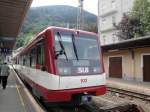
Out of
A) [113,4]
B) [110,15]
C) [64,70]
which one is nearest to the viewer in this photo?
[64,70]

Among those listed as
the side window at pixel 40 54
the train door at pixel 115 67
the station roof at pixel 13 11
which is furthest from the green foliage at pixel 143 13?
the side window at pixel 40 54

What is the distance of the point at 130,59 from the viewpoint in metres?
27.9

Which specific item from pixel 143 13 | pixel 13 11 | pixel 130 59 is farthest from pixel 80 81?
pixel 143 13

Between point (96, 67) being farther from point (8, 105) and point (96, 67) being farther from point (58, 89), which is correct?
point (8, 105)

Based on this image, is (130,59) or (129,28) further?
(129,28)

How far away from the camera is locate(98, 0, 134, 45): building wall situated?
151 ft

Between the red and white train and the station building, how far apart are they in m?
11.4

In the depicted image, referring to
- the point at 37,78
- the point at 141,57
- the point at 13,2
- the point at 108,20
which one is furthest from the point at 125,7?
the point at 37,78

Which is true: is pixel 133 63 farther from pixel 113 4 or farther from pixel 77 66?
pixel 113 4

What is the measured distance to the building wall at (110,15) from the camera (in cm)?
4609

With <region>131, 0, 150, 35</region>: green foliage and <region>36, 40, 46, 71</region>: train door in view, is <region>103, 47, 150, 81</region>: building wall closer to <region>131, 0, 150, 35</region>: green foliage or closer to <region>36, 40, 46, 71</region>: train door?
<region>131, 0, 150, 35</region>: green foliage

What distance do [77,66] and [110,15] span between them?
39022 millimetres

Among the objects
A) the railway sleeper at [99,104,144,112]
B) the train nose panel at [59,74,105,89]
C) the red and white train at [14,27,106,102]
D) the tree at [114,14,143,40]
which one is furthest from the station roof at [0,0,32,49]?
the tree at [114,14,143,40]

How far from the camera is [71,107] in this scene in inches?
470
